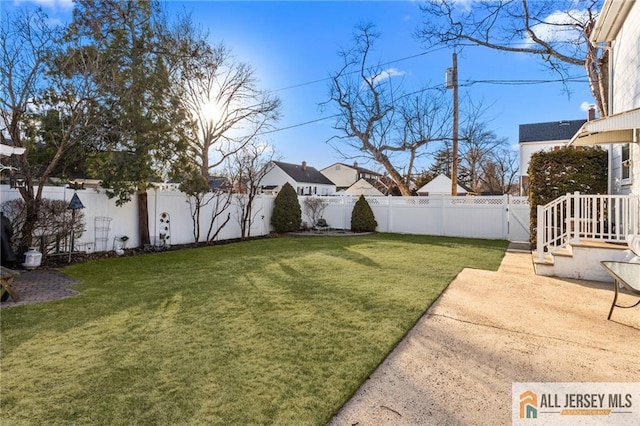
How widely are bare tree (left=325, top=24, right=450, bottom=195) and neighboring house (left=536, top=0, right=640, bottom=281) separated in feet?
33.0

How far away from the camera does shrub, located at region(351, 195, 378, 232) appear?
14.2 meters

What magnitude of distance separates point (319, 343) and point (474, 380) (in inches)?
50.8

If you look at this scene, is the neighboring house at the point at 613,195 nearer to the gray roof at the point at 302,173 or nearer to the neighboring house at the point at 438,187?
the neighboring house at the point at 438,187

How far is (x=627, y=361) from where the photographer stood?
272 centimetres

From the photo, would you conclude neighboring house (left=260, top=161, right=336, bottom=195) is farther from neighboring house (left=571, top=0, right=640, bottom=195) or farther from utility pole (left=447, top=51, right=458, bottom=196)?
neighboring house (left=571, top=0, right=640, bottom=195)

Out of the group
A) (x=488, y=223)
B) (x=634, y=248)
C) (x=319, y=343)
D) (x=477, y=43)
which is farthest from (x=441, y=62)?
(x=319, y=343)

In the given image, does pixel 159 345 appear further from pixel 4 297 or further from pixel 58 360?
pixel 4 297

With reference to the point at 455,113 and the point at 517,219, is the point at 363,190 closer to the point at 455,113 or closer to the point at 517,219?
the point at 455,113

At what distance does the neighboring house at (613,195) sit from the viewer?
17.3ft

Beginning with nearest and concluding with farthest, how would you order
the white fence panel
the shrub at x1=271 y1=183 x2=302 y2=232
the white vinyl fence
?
the white vinyl fence → the white fence panel → the shrub at x1=271 y1=183 x2=302 y2=232

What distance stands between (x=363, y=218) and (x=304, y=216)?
2.91 meters

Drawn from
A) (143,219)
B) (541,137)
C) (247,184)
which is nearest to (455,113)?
(247,184)

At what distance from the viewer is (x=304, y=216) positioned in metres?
15.5

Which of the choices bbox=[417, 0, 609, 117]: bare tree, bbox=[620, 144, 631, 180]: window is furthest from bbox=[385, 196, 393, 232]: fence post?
bbox=[620, 144, 631, 180]: window
